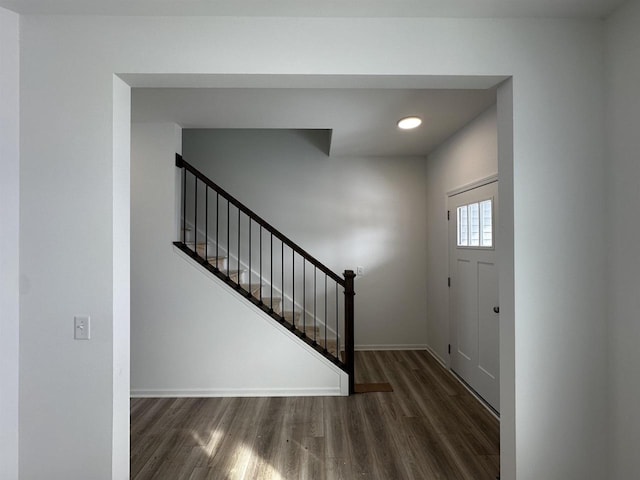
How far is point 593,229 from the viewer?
1754 millimetres

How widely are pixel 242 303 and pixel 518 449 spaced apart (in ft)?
7.31

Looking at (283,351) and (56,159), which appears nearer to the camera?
(56,159)

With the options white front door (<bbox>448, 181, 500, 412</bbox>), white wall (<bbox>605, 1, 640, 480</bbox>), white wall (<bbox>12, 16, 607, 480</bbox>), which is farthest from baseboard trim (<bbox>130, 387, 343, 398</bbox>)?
white wall (<bbox>605, 1, 640, 480</bbox>)

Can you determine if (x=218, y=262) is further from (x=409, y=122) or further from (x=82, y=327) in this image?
(x=409, y=122)

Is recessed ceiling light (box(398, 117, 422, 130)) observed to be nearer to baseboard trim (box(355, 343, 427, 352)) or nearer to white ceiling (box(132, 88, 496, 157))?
white ceiling (box(132, 88, 496, 157))

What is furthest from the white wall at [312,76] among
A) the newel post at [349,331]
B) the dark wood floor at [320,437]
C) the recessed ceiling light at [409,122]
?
the newel post at [349,331]

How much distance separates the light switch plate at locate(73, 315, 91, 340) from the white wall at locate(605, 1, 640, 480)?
2.43m

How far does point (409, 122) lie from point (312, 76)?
1.72 m

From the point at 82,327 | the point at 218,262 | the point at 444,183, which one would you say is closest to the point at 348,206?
the point at 444,183

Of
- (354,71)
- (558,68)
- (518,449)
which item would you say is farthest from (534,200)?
(518,449)

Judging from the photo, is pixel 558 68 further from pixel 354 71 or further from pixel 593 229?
pixel 354 71

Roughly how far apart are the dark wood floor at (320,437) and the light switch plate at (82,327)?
0.98 m

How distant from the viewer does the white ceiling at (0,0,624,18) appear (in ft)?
5.33

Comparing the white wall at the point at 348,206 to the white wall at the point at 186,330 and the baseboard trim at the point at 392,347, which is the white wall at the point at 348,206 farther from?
the white wall at the point at 186,330
